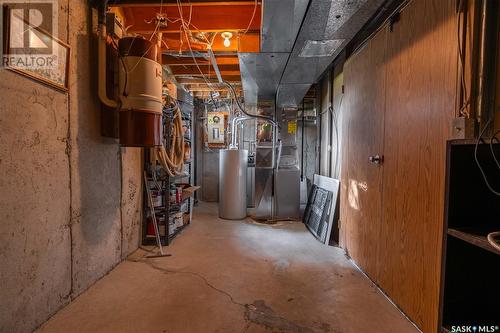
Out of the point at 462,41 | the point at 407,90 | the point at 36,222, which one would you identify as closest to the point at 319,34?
the point at 407,90

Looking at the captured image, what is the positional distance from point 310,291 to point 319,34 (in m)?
1.92

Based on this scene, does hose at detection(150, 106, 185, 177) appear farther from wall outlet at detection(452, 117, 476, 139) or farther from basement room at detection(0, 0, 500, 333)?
wall outlet at detection(452, 117, 476, 139)

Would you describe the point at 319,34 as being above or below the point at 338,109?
above

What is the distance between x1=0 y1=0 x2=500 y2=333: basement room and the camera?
0.97 metres

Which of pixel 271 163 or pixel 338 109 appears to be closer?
pixel 338 109

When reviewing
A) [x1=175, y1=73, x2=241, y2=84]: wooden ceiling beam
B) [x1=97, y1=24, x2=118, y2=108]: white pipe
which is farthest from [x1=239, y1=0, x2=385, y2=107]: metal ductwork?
[x1=97, y1=24, x2=118, y2=108]: white pipe

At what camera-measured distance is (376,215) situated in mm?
1915

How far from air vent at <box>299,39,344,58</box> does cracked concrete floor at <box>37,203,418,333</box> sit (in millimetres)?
1918

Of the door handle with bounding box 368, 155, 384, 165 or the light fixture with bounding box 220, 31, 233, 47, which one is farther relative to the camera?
the light fixture with bounding box 220, 31, 233, 47

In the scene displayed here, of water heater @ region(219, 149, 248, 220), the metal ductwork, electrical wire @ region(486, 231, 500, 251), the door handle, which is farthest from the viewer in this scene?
water heater @ region(219, 149, 248, 220)

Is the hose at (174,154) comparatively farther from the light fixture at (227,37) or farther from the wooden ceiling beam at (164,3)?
the wooden ceiling beam at (164,3)

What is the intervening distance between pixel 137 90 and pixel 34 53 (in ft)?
2.05

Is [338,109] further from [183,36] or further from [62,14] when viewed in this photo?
[62,14]

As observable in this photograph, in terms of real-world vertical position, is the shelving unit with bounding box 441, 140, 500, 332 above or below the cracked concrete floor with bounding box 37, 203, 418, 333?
above
